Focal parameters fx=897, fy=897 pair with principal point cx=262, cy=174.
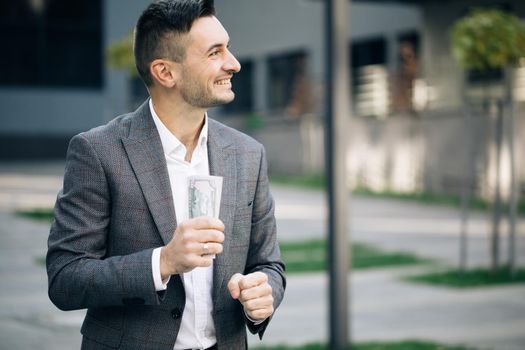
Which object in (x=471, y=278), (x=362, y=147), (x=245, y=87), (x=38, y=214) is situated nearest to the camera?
(x=471, y=278)

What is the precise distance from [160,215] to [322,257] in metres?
9.80

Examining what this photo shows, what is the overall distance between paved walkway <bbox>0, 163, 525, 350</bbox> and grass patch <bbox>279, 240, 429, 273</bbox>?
37cm

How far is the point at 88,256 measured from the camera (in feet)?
8.06

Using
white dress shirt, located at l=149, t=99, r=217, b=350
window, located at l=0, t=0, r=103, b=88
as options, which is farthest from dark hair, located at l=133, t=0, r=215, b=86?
window, located at l=0, t=0, r=103, b=88

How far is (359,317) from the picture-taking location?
8297 mm

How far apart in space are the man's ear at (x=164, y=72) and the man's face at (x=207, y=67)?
0.08ft

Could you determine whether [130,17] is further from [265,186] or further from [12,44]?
[265,186]

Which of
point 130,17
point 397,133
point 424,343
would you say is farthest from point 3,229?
point 130,17

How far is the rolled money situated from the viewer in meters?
2.22

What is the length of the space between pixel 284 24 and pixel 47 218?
17.3 meters

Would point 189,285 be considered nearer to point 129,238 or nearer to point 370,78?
point 129,238

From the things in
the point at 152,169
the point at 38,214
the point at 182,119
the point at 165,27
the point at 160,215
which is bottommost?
the point at 38,214

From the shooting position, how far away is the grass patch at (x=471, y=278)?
988 centimetres

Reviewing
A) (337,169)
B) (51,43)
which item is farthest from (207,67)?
(51,43)
